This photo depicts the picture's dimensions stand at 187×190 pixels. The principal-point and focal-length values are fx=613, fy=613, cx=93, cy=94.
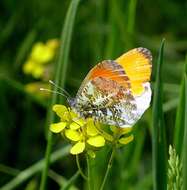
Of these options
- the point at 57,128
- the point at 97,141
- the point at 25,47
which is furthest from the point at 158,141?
the point at 25,47

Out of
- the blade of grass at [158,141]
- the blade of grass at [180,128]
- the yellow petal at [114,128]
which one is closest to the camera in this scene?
the blade of grass at [158,141]

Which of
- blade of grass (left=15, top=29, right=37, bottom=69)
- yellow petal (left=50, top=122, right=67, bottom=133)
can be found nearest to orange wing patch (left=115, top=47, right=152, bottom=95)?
yellow petal (left=50, top=122, right=67, bottom=133)

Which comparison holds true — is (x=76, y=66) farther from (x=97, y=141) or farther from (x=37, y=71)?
(x=97, y=141)

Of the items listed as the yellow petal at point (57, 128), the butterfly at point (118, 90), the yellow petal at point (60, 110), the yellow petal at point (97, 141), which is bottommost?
the yellow petal at point (97, 141)

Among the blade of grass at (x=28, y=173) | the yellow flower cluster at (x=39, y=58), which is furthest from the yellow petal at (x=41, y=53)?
the blade of grass at (x=28, y=173)

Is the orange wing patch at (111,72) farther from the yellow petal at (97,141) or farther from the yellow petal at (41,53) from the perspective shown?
the yellow petal at (41,53)

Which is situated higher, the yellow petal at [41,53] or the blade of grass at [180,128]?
the yellow petal at [41,53]

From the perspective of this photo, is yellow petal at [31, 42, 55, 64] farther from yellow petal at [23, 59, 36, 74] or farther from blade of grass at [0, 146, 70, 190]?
blade of grass at [0, 146, 70, 190]

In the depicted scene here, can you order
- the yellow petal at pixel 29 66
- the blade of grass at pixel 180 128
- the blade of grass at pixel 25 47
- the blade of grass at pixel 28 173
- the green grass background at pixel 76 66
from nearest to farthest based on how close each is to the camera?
the blade of grass at pixel 180 128 → the blade of grass at pixel 28 173 → the green grass background at pixel 76 66 → the yellow petal at pixel 29 66 → the blade of grass at pixel 25 47
